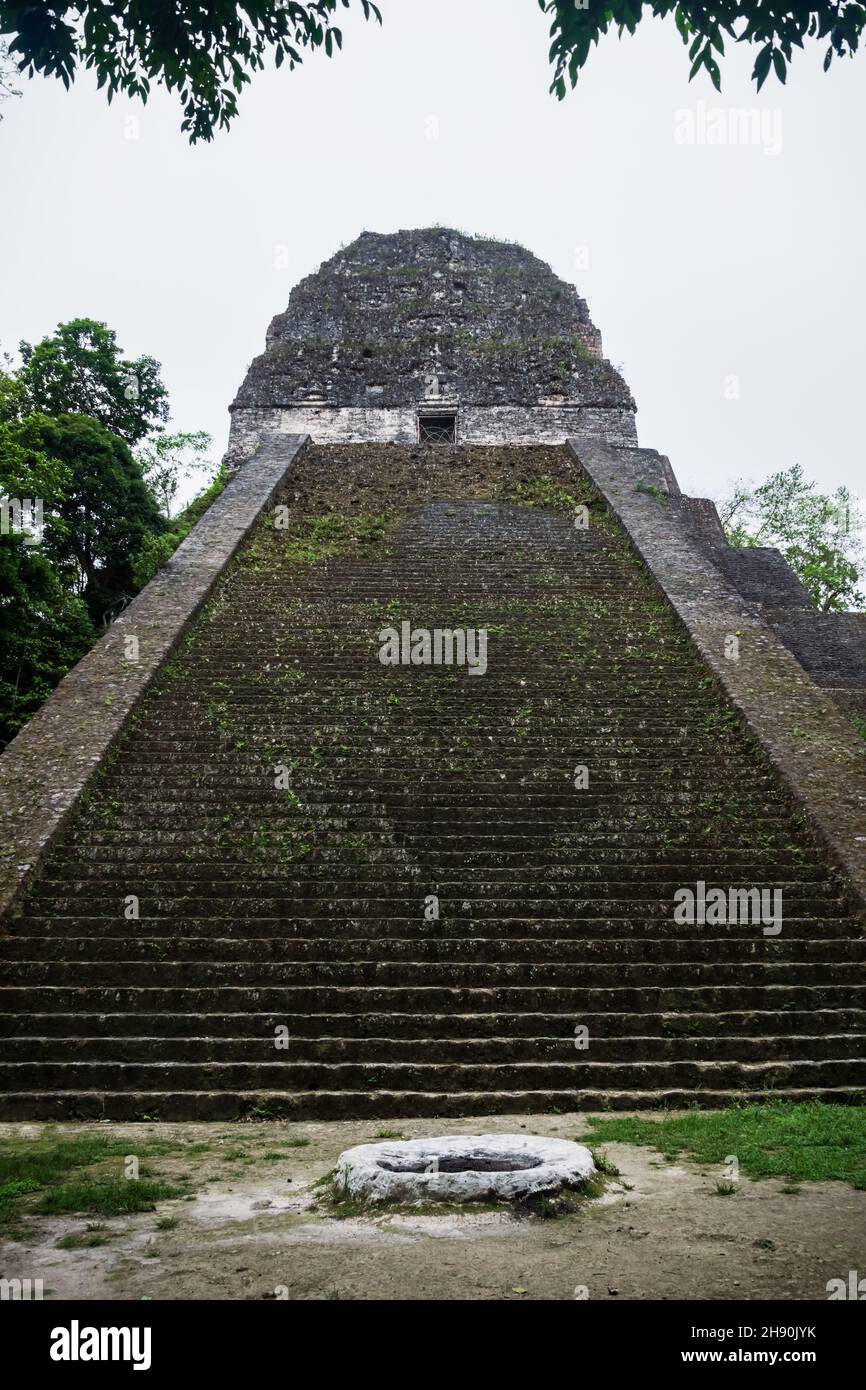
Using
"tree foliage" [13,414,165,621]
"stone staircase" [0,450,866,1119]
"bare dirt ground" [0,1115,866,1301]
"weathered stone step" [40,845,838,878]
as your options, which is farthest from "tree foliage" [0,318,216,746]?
"bare dirt ground" [0,1115,866,1301]

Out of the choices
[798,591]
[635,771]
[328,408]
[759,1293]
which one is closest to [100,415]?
[328,408]

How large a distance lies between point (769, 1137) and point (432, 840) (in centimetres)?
311

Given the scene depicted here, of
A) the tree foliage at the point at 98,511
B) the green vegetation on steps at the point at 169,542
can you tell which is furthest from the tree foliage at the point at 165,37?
the tree foliage at the point at 98,511

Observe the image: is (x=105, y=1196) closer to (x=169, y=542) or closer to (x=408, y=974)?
(x=408, y=974)

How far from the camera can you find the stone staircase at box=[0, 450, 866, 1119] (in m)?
5.13

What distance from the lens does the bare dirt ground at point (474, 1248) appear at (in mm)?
2711

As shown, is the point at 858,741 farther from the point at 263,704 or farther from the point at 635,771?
the point at 263,704

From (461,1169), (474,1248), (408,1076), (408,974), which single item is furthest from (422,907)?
(474,1248)

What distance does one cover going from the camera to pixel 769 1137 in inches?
169

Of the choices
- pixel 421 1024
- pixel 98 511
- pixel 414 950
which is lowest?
A: pixel 421 1024

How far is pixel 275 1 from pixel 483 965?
188 inches

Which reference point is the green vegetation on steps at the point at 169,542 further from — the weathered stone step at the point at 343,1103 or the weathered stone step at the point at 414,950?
the weathered stone step at the point at 343,1103

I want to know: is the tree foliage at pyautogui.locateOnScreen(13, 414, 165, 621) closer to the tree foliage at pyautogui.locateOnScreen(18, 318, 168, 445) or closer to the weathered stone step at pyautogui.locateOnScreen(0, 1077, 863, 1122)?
the tree foliage at pyautogui.locateOnScreen(18, 318, 168, 445)

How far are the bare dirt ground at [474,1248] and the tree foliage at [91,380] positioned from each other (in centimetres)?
1542
